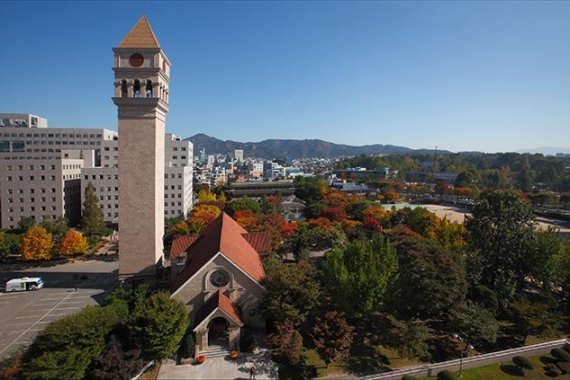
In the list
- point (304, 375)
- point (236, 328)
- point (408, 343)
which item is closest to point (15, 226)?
point (236, 328)

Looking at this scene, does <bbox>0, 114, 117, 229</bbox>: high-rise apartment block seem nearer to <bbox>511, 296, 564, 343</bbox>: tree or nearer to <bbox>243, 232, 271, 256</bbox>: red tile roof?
<bbox>243, 232, 271, 256</bbox>: red tile roof

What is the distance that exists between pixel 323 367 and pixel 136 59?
2645 cm

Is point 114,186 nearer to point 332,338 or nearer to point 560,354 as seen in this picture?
point 332,338

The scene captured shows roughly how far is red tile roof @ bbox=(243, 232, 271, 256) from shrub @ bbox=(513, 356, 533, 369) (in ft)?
67.0

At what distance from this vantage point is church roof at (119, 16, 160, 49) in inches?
1092

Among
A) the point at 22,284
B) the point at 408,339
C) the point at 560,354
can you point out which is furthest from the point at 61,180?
the point at 560,354

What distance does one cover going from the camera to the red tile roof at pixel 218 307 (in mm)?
22417

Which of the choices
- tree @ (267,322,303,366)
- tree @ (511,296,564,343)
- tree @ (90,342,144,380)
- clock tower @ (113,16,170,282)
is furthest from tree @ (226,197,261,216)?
tree @ (511,296,564,343)

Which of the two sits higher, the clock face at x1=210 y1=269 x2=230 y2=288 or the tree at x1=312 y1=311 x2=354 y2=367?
the clock face at x1=210 y1=269 x2=230 y2=288

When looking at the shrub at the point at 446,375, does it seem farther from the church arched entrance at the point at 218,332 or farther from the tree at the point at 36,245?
the tree at the point at 36,245

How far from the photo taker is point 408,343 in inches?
829

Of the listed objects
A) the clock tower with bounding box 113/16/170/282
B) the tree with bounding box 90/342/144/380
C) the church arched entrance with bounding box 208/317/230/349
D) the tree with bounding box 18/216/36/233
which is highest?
the clock tower with bounding box 113/16/170/282

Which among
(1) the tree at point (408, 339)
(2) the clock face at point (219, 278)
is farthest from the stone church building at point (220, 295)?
(1) the tree at point (408, 339)

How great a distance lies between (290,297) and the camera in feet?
74.0
